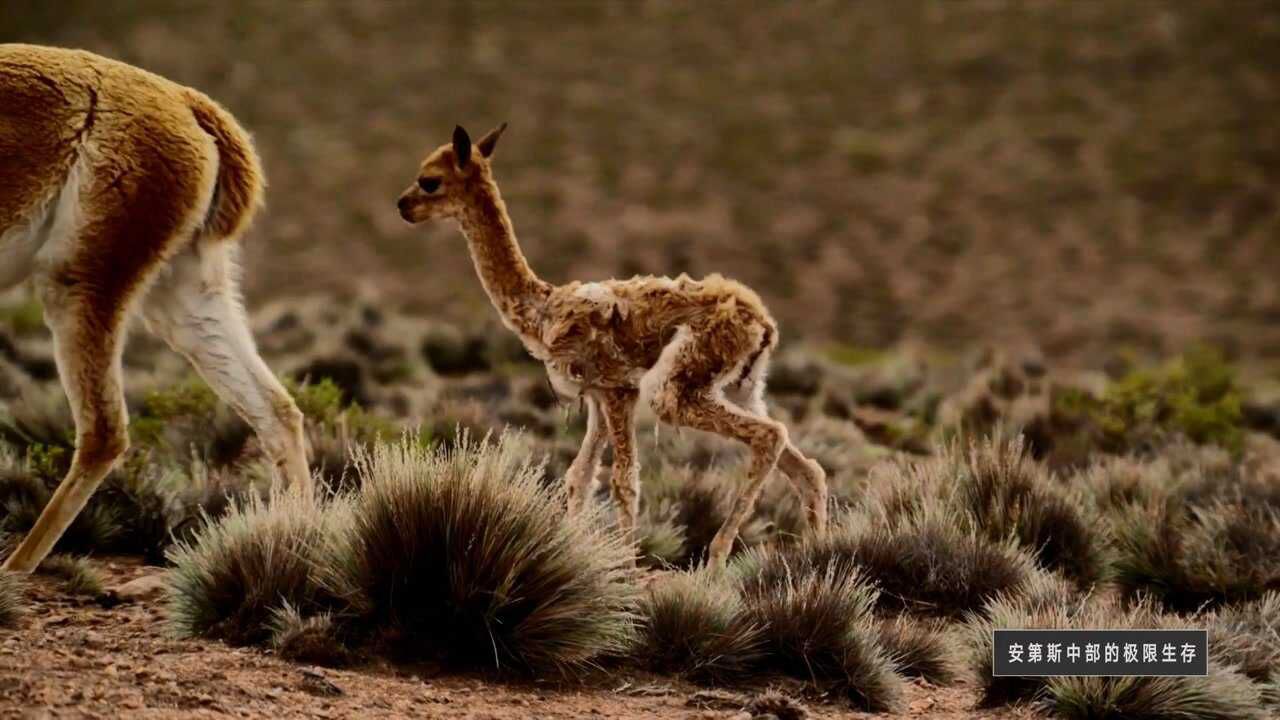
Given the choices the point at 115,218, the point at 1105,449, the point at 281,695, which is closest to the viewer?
the point at 281,695

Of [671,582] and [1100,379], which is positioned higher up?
[1100,379]

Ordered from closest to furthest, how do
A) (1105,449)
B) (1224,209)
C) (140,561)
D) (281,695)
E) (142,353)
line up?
(281,695) < (140,561) < (1105,449) < (142,353) < (1224,209)

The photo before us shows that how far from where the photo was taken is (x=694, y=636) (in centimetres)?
662

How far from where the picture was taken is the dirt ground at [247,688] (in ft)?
17.6

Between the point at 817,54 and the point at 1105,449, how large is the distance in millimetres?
46749

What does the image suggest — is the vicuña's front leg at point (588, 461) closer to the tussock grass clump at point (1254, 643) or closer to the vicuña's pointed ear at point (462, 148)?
the vicuña's pointed ear at point (462, 148)

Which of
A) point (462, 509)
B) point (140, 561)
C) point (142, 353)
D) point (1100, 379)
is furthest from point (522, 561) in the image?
point (1100, 379)

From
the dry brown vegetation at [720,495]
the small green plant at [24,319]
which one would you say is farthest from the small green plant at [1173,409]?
the small green plant at [24,319]

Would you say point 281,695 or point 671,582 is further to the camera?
point 671,582

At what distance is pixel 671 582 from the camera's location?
22.5 ft

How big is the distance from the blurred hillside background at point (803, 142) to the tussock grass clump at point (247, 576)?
36990mm

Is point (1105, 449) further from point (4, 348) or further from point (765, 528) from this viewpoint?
point (4, 348)

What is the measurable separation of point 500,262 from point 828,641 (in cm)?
242

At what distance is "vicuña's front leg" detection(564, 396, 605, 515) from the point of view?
7.64 m
